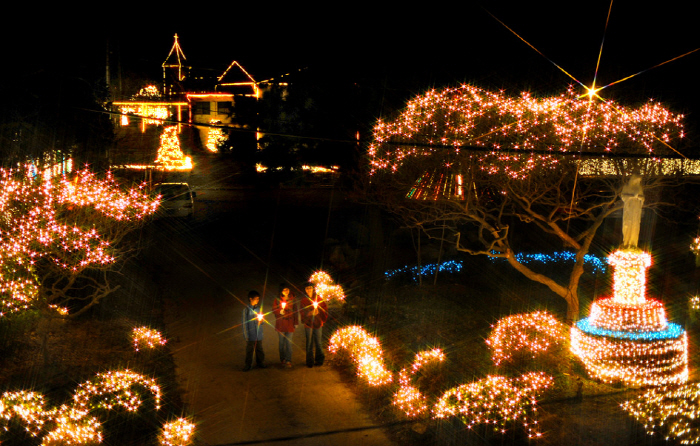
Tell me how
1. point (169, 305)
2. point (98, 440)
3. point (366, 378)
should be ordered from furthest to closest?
point (169, 305) → point (366, 378) → point (98, 440)

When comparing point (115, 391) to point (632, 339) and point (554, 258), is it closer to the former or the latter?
point (632, 339)

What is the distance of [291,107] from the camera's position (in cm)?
2192

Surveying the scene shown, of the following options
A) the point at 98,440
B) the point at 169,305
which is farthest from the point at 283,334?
the point at 169,305

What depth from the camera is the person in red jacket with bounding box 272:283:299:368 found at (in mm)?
9258

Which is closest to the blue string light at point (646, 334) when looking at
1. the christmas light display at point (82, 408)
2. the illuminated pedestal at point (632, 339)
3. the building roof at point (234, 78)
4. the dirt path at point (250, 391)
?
the illuminated pedestal at point (632, 339)

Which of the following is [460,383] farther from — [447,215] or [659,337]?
[447,215]

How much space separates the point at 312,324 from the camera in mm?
9258

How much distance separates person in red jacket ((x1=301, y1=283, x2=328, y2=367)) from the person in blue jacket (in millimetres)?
716

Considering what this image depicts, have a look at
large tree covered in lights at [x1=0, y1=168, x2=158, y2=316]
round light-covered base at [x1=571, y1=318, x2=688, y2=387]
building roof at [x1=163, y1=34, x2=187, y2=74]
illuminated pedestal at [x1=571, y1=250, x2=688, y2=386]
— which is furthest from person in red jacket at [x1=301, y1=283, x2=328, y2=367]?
building roof at [x1=163, y1=34, x2=187, y2=74]

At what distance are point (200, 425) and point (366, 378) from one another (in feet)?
8.26

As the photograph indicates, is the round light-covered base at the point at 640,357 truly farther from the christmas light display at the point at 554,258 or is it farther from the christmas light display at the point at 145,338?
the christmas light display at the point at 554,258

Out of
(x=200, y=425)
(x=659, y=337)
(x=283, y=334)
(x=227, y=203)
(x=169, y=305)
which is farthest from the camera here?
(x=227, y=203)

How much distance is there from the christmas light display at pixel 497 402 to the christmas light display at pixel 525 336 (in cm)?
107

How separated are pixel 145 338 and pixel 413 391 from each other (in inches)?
195
